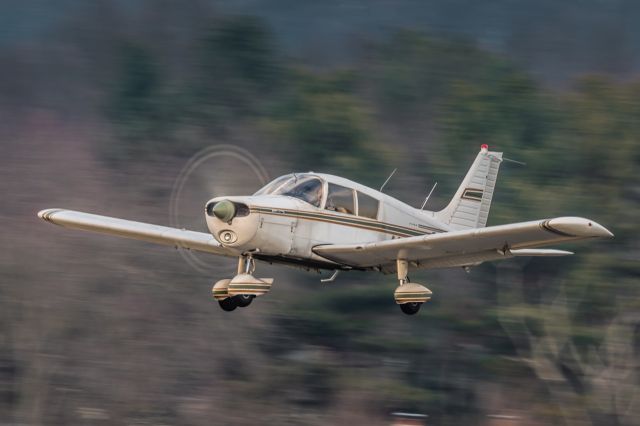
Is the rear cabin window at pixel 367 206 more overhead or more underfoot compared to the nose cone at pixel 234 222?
more overhead

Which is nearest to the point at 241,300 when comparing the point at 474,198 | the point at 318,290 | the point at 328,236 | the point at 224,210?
the point at 328,236

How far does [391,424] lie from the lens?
3484 centimetres

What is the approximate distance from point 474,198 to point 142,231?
18.9ft

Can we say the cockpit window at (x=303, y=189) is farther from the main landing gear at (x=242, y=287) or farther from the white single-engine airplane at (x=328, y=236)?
the main landing gear at (x=242, y=287)

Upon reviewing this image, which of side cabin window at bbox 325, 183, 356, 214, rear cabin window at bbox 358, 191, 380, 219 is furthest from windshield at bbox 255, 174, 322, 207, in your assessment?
rear cabin window at bbox 358, 191, 380, 219

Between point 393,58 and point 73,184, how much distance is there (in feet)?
97.0

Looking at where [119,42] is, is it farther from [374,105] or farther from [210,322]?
[210,322]

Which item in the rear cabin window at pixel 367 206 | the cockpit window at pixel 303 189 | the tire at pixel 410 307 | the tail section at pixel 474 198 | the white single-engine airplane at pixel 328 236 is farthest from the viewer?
the tail section at pixel 474 198

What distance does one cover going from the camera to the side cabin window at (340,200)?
46.7 ft

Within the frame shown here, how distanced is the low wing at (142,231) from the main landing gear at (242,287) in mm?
662

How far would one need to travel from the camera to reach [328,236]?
46.4ft

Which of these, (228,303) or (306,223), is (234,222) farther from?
(228,303)

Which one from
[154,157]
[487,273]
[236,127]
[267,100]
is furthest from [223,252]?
[267,100]

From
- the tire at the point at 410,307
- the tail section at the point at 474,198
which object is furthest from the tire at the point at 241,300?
the tail section at the point at 474,198
